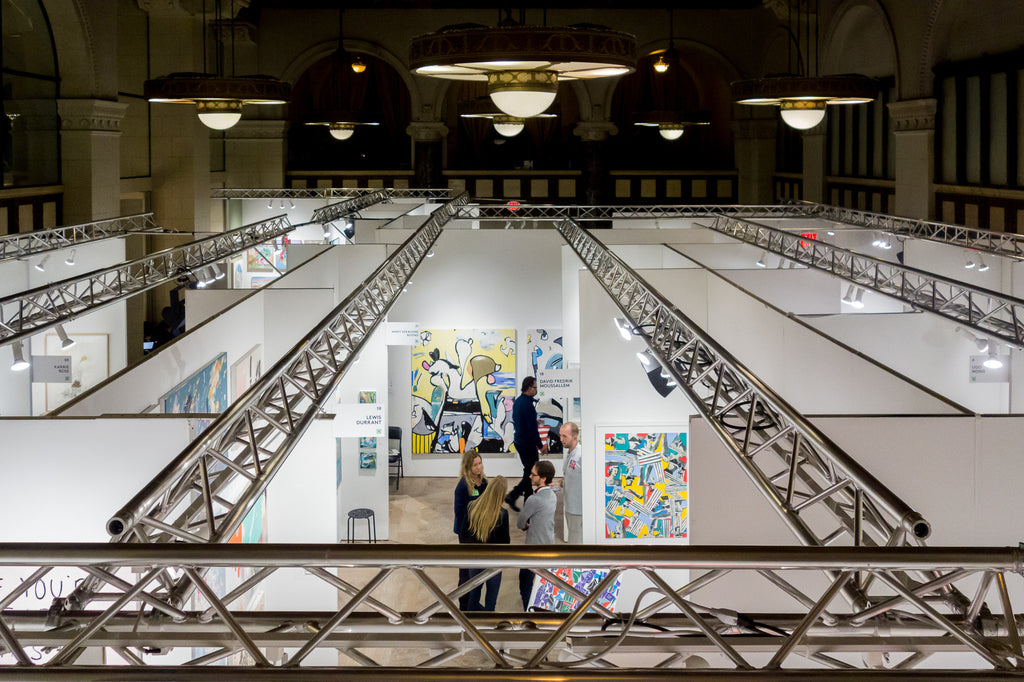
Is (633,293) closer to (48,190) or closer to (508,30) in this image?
(508,30)

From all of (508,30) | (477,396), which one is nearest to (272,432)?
(508,30)

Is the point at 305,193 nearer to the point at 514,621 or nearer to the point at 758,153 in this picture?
the point at 758,153

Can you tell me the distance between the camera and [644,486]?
10.1m

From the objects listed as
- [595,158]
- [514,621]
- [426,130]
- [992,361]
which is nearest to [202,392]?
[514,621]

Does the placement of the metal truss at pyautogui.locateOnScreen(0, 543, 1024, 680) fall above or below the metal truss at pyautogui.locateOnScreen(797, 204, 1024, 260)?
below

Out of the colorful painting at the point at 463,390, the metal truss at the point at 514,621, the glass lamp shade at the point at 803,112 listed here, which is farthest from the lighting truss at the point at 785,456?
the colorful painting at the point at 463,390

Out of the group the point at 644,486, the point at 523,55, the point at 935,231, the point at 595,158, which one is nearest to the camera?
the point at 523,55

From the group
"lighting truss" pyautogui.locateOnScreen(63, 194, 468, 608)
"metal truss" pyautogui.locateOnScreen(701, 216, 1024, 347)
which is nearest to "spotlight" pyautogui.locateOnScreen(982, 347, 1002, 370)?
"metal truss" pyautogui.locateOnScreen(701, 216, 1024, 347)

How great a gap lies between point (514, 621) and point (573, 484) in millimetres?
6829

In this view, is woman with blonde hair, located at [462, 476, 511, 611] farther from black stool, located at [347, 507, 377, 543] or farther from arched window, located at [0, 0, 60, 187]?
arched window, located at [0, 0, 60, 187]

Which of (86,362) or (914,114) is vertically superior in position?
(914,114)

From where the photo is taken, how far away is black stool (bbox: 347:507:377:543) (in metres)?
12.5

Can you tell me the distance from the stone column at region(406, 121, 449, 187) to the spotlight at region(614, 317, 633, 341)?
19.2 meters

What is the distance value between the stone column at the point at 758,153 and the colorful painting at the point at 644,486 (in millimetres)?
20438
